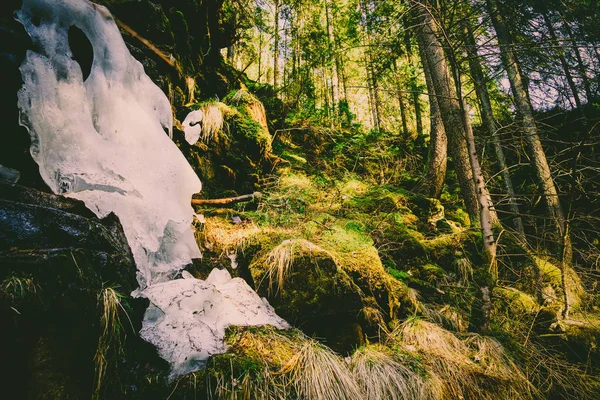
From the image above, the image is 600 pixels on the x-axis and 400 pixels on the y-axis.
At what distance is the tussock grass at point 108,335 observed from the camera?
62.9 inches

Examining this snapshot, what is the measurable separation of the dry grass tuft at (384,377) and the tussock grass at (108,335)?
1.84m

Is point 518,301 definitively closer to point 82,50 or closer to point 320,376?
point 320,376

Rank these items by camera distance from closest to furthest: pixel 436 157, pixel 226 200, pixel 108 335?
pixel 108 335
pixel 226 200
pixel 436 157

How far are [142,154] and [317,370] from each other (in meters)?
2.42

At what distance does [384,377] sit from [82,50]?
3.85m

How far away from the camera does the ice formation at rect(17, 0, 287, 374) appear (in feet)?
6.29

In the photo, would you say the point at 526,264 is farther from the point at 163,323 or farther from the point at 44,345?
the point at 44,345

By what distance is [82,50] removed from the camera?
2.42 m

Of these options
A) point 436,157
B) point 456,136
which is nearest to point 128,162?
point 456,136

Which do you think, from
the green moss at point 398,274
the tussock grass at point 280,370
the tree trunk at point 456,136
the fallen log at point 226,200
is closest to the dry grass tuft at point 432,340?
the green moss at point 398,274

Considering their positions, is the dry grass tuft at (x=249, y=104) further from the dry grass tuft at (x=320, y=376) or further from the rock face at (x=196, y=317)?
the dry grass tuft at (x=320, y=376)

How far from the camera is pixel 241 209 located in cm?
418

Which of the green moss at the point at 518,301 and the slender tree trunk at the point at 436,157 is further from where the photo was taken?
the slender tree trunk at the point at 436,157

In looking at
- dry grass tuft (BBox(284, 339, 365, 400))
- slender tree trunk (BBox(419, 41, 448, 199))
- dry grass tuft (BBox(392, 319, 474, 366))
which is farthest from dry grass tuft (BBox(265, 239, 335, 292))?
slender tree trunk (BBox(419, 41, 448, 199))
